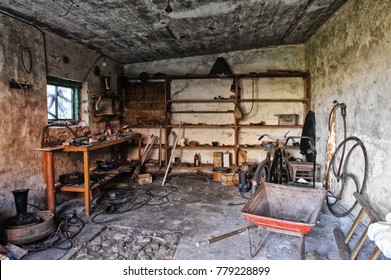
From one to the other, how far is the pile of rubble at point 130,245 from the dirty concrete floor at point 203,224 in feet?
0.26

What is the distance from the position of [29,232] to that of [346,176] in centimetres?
396

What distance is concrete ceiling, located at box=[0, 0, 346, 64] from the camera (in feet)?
10.3

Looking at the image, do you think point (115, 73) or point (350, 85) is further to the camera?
point (115, 73)

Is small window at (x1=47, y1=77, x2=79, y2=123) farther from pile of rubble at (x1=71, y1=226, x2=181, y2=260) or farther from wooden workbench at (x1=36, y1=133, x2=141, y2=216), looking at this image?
pile of rubble at (x1=71, y1=226, x2=181, y2=260)

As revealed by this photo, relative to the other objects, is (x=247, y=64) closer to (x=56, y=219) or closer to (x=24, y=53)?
(x=24, y=53)

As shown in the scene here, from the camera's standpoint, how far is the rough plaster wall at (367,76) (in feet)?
8.93

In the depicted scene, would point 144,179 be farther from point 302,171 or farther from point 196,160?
point 302,171

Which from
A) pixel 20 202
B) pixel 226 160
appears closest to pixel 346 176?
pixel 226 160

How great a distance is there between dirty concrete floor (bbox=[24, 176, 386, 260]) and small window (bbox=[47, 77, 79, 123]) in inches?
57.9

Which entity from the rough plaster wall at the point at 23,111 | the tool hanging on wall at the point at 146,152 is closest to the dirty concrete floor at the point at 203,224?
the rough plaster wall at the point at 23,111

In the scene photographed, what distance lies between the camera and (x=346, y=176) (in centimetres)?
354

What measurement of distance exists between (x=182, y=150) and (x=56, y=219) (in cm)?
341

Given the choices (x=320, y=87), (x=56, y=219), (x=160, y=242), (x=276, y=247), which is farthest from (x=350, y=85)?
(x=56, y=219)

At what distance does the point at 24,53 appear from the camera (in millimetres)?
3412
